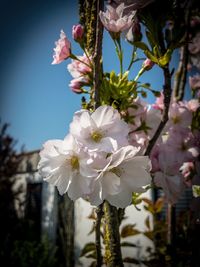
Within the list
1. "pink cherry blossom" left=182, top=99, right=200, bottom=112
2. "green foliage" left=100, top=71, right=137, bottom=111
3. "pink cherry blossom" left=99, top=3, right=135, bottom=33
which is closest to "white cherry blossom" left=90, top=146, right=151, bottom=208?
"green foliage" left=100, top=71, right=137, bottom=111

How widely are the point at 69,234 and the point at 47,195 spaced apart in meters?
1.13

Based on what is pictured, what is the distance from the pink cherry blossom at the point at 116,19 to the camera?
0.56m

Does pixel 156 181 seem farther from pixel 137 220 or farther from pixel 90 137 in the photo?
pixel 137 220

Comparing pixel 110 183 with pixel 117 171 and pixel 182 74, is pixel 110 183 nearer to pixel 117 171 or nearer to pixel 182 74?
pixel 117 171

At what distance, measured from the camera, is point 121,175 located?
0.51 meters

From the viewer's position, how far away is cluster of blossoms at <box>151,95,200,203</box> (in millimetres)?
737

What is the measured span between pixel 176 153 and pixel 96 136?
0.36 metres

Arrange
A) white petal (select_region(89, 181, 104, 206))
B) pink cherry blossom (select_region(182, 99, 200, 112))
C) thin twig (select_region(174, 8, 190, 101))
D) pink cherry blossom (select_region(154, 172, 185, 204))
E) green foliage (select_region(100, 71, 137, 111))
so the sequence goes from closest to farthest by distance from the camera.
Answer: white petal (select_region(89, 181, 104, 206)) < green foliage (select_region(100, 71, 137, 111)) < pink cherry blossom (select_region(154, 172, 185, 204)) < pink cherry blossom (select_region(182, 99, 200, 112)) < thin twig (select_region(174, 8, 190, 101))

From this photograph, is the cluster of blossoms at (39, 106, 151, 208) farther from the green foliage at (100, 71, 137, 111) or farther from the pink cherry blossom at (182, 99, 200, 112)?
the pink cherry blossom at (182, 99, 200, 112)

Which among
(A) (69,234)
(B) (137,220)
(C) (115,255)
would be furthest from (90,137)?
(A) (69,234)

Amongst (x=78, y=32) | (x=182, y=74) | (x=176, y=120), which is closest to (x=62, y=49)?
(x=78, y=32)

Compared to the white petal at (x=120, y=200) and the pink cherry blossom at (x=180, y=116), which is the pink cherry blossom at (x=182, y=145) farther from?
the white petal at (x=120, y=200)

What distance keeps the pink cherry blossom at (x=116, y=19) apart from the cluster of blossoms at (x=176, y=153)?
30 cm

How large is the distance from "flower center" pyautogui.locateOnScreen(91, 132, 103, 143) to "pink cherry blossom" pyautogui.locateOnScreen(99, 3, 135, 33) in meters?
0.21
